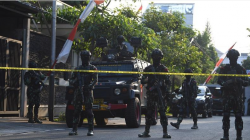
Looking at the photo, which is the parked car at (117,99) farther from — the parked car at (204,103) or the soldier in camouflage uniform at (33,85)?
the parked car at (204,103)

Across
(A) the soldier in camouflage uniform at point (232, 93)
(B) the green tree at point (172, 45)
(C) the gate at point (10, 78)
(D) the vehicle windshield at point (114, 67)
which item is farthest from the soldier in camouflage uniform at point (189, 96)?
(B) the green tree at point (172, 45)

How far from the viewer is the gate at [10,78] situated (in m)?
16.4

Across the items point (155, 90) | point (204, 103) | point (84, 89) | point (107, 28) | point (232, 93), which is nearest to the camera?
point (232, 93)

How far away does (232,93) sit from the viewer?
32.9 ft

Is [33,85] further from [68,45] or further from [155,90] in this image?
[155,90]

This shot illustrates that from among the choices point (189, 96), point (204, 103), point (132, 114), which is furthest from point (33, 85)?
point (204, 103)

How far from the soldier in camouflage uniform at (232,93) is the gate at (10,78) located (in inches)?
331

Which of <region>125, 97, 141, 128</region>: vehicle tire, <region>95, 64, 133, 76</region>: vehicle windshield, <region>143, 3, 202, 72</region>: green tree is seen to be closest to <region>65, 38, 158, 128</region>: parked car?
<region>125, 97, 141, 128</region>: vehicle tire

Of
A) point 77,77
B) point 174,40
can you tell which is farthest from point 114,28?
point 174,40

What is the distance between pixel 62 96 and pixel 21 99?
160 inches

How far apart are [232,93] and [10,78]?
29.6 ft

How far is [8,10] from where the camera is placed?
1644 centimetres

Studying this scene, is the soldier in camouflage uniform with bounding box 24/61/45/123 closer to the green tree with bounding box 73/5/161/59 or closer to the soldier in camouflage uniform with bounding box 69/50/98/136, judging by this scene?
the soldier in camouflage uniform with bounding box 69/50/98/136

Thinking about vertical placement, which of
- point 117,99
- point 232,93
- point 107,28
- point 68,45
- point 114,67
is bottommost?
point 117,99
